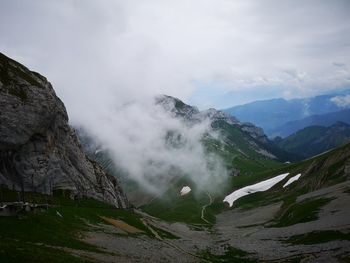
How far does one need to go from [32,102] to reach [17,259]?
3446 inches

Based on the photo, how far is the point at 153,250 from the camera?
76.4 metres

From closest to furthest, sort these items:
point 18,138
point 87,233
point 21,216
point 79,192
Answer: point 21,216
point 87,233
point 18,138
point 79,192

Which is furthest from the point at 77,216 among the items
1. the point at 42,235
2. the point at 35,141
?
the point at 35,141

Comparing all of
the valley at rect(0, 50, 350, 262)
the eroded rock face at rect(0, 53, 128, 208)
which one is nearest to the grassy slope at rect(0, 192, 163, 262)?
the valley at rect(0, 50, 350, 262)

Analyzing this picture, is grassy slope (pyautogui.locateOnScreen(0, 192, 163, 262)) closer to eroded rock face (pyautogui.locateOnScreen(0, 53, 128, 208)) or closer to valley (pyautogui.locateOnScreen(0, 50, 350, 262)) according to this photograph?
valley (pyautogui.locateOnScreen(0, 50, 350, 262))

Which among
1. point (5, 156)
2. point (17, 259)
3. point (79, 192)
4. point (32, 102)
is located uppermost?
point (32, 102)

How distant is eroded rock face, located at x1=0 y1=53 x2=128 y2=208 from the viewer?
4414 inches

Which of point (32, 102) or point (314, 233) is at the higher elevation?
point (32, 102)

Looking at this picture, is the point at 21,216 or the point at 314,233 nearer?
the point at 21,216

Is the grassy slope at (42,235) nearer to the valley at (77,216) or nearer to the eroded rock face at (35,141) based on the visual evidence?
the valley at (77,216)

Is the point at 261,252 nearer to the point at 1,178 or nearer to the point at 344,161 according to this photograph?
the point at 1,178

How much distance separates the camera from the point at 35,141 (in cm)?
12331

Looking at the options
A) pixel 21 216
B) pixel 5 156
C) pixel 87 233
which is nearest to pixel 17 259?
pixel 21 216

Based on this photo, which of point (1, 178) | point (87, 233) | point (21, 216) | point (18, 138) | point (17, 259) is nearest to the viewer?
point (17, 259)
